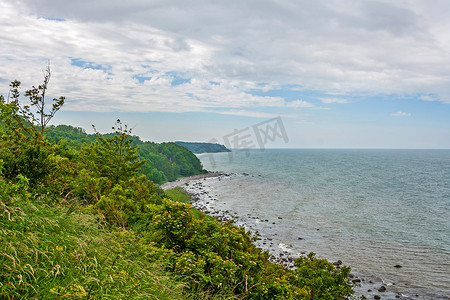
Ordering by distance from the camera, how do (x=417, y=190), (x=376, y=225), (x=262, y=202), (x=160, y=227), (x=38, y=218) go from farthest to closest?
(x=417, y=190), (x=262, y=202), (x=376, y=225), (x=160, y=227), (x=38, y=218)

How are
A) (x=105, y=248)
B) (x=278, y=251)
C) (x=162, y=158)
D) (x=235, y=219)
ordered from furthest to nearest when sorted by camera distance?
(x=162, y=158)
(x=235, y=219)
(x=278, y=251)
(x=105, y=248)

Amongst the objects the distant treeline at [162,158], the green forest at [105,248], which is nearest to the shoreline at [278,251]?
the green forest at [105,248]

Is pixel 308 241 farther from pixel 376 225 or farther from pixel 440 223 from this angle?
pixel 440 223

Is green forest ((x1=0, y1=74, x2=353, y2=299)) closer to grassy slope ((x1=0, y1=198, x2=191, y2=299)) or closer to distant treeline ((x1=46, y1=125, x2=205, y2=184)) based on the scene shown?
grassy slope ((x1=0, y1=198, x2=191, y2=299))

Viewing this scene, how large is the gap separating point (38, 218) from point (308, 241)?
30.3 meters

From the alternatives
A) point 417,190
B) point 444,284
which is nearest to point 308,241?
point 444,284

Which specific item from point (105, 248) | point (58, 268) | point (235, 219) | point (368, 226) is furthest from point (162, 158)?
point (58, 268)

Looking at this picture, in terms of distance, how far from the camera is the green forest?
3727 millimetres

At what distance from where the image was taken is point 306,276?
1515 cm

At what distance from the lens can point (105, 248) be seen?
16.7 ft

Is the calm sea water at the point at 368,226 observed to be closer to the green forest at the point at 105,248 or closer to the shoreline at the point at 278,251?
the shoreline at the point at 278,251

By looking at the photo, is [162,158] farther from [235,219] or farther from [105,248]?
[105,248]

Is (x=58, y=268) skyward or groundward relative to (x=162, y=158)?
skyward

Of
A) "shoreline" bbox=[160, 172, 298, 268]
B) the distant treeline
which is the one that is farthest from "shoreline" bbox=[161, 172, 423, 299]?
the distant treeline
